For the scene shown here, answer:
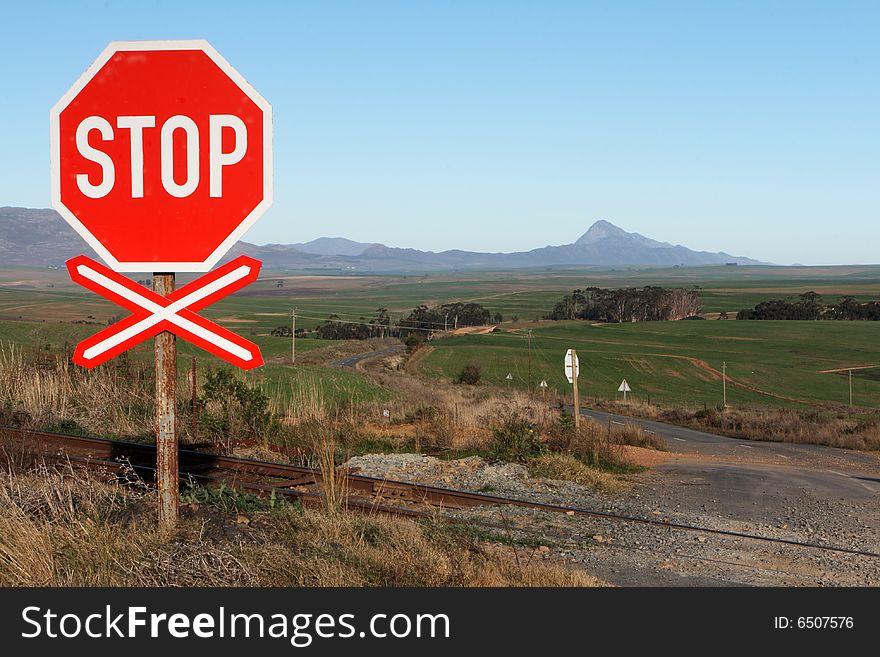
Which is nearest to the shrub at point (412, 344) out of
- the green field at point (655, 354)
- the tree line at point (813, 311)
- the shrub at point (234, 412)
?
the green field at point (655, 354)

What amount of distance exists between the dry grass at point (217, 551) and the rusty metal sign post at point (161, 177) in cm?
119

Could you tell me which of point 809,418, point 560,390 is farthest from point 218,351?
point 560,390

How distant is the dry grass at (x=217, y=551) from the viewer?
4.84 metres

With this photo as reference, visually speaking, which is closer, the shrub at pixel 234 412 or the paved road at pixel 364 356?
the shrub at pixel 234 412

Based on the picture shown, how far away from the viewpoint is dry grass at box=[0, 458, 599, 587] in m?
4.84

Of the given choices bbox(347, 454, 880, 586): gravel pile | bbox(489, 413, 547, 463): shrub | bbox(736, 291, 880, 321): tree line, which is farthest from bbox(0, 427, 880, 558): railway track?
bbox(736, 291, 880, 321): tree line

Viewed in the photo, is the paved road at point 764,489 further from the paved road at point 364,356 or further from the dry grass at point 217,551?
the paved road at point 364,356

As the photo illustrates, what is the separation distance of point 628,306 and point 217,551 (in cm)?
15878

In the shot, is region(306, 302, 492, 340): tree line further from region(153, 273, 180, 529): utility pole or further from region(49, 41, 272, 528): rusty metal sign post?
region(49, 41, 272, 528): rusty metal sign post

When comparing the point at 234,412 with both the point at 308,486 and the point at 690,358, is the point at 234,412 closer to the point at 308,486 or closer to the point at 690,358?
the point at 308,486

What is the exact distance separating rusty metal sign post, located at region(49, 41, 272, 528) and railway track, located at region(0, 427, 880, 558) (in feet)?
10.6

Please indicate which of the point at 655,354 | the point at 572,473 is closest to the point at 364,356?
the point at 655,354
